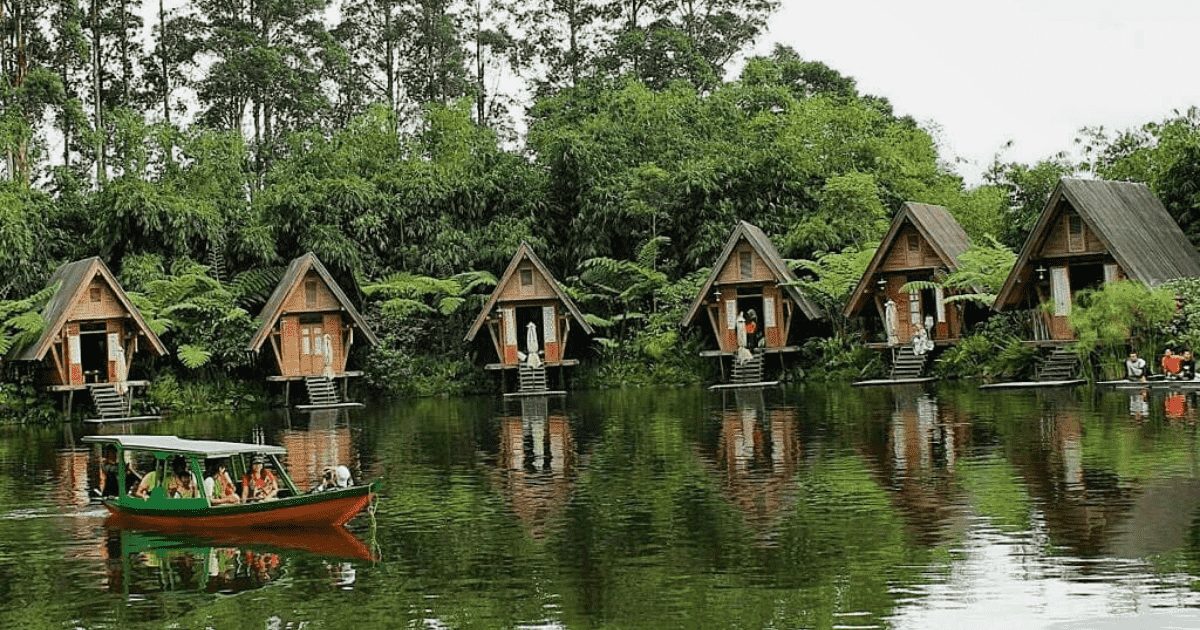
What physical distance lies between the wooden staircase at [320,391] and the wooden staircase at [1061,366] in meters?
20.4

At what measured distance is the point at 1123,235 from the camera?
128 feet

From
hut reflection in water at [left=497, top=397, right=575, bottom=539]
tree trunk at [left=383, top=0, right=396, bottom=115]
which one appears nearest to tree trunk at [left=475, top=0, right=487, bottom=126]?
tree trunk at [left=383, top=0, right=396, bottom=115]

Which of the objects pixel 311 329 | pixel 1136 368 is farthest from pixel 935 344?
pixel 311 329

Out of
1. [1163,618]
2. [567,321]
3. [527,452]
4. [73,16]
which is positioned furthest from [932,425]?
[73,16]

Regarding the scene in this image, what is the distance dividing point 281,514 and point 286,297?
28.2 metres

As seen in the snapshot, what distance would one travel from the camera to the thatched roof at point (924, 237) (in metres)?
43.2

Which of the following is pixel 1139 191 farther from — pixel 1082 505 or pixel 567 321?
pixel 1082 505

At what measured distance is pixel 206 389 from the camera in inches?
1811

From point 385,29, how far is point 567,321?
77.4 ft

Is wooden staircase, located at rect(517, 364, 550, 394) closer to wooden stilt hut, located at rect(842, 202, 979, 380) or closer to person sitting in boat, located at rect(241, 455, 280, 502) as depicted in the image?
wooden stilt hut, located at rect(842, 202, 979, 380)

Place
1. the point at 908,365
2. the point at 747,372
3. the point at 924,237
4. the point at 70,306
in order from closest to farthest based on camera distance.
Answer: the point at 70,306, the point at 908,365, the point at 924,237, the point at 747,372

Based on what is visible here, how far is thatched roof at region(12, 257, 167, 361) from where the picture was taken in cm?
4225

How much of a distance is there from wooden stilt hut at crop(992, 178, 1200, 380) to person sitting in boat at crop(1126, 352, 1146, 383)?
254 centimetres

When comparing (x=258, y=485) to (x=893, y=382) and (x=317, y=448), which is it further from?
(x=893, y=382)
